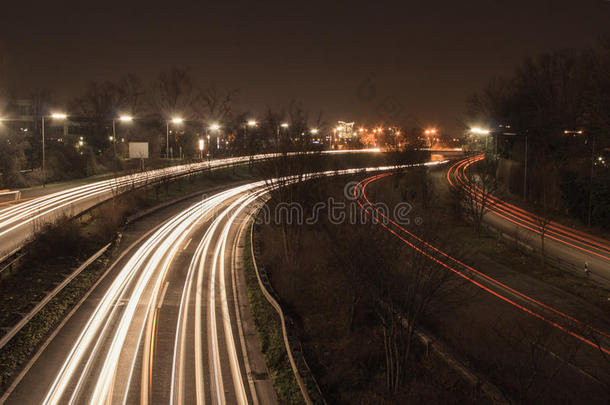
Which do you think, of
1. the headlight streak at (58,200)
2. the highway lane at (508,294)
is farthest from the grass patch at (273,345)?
the headlight streak at (58,200)

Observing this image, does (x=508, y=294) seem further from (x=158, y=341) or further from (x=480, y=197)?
(x=480, y=197)

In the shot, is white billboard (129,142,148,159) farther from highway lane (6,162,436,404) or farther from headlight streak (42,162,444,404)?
highway lane (6,162,436,404)

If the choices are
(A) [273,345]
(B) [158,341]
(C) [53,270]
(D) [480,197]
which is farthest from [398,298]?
(D) [480,197]

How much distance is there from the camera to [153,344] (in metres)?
11.7

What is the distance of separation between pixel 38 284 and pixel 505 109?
52085mm

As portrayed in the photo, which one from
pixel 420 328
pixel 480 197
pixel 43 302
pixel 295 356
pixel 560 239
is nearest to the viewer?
pixel 295 356

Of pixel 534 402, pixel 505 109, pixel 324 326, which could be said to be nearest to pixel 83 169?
pixel 324 326

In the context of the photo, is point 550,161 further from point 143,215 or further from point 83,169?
point 83,169

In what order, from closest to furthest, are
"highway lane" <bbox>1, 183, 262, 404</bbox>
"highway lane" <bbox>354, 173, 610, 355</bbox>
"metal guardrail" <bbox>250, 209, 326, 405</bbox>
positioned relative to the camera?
"metal guardrail" <bbox>250, 209, 326, 405</bbox> → "highway lane" <bbox>1, 183, 262, 404</bbox> → "highway lane" <bbox>354, 173, 610, 355</bbox>

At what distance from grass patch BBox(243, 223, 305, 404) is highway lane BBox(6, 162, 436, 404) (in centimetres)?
45

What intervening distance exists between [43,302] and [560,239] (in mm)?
27802

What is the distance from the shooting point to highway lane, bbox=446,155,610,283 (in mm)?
22531

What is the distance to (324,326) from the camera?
1434 cm

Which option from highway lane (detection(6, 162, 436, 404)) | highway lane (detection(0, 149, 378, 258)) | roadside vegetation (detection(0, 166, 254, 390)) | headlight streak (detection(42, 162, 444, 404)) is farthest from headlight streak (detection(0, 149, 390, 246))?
highway lane (detection(6, 162, 436, 404))
